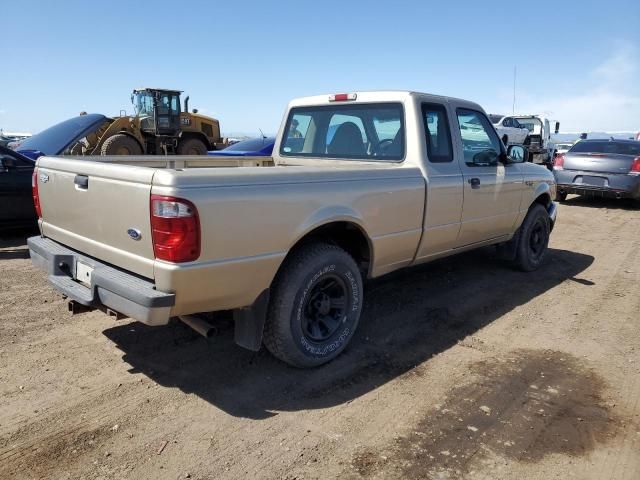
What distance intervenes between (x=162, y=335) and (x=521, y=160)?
4.04m

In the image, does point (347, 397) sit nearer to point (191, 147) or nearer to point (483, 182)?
point (483, 182)

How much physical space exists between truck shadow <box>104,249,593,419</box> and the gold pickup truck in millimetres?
238

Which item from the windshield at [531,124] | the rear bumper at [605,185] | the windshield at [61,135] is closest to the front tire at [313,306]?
the windshield at [61,135]

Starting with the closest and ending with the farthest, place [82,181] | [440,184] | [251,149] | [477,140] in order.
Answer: [82,181] < [440,184] < [477,140] < [251,149]

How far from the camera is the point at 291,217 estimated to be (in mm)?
3100

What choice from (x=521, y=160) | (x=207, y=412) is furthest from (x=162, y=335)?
(x=521, y=160)

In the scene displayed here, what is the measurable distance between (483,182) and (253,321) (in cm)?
279

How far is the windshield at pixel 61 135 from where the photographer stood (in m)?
10.5

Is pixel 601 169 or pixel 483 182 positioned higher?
pixel 483 182

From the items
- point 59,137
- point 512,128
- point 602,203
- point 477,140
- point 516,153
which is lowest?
point 602,203

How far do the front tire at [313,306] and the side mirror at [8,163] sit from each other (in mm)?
5537

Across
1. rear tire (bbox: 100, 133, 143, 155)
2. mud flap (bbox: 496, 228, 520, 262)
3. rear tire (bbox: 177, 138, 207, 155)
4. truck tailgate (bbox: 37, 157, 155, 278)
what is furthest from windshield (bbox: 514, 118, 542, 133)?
truck tailgate (bbox: 37, 157, 155, 278)

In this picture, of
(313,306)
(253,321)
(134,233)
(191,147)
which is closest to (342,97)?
(313,306)

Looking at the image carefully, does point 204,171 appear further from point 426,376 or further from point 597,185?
point 597,185
